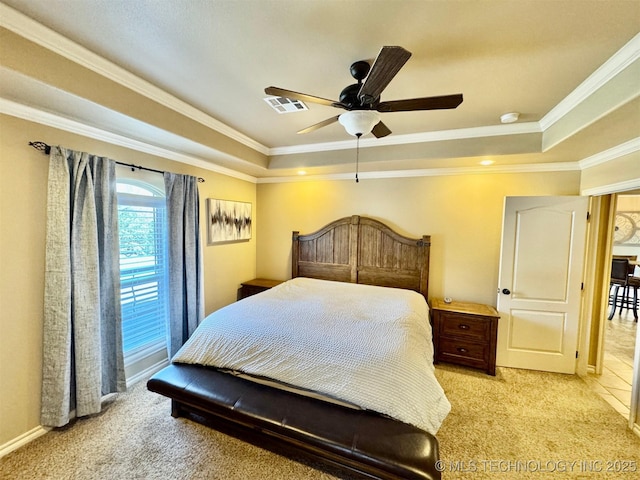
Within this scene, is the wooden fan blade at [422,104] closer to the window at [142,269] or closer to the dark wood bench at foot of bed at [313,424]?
the dark wood bench at foot of bed at [313,424]

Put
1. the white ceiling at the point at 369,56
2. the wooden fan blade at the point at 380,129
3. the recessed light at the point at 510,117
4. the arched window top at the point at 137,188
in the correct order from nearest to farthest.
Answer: the white ceiling at the point at 369,56 < the wooden fan blade at the point at 380,129 < the recessed light at the point at 510,117 < the arched window top at the point at 137,188

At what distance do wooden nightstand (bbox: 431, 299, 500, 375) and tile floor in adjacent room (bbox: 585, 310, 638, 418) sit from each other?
98 cm

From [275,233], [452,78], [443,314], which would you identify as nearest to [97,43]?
[452,78]

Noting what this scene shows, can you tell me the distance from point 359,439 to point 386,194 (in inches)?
113

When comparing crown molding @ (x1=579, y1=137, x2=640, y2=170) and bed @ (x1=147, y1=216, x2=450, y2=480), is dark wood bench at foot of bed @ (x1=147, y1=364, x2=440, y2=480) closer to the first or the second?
bed @ (x1=147, y1=216, x2=450, y2=480)

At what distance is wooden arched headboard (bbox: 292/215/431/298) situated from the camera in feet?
11.3

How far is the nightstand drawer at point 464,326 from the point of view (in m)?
2.84

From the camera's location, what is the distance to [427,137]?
2.87 m

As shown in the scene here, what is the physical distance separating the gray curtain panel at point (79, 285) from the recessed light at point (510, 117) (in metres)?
3.47

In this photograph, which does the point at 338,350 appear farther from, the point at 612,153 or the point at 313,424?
the point at 612,153

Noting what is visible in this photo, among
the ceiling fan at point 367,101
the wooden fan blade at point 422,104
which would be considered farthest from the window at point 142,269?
the wooden fan blade at point 422,104

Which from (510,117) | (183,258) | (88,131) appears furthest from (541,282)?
(88,131)

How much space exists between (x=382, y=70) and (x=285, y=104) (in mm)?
1179

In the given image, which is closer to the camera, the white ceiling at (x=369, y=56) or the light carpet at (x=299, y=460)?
the white ceiling at (x=369, y=56)
